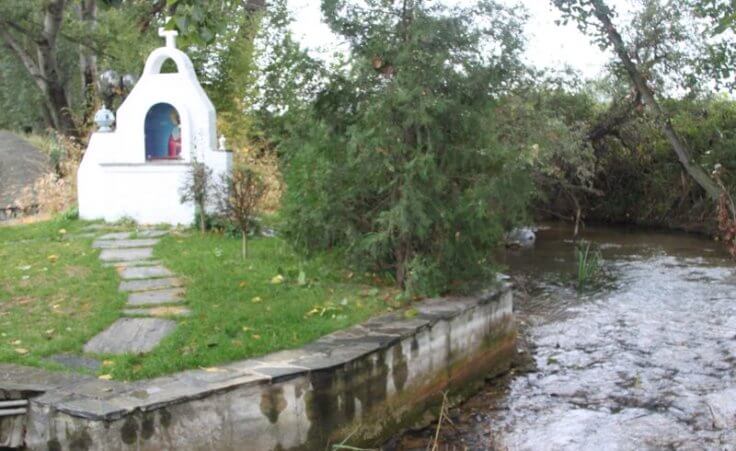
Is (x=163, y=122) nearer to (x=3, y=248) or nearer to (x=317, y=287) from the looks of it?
(x=3, y=248)

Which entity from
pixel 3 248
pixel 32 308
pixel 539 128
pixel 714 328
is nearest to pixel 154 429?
pixel 32 308

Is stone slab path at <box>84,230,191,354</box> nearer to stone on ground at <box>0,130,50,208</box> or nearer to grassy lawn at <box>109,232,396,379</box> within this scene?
grassy lawn at <box>109,232,396,379</box>

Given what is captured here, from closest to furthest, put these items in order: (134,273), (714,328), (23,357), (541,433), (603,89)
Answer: (23,357) < (541,433) < (134,273) < (714,328) < (603,89)

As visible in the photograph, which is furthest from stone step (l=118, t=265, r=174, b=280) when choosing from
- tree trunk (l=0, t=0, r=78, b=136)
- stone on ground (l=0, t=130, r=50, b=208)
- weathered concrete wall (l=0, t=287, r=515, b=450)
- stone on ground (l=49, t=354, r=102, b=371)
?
tree trunk (l=0, t=0, r=78, b=136)

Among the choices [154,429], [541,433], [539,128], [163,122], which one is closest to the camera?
[154,429]

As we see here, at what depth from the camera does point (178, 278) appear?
7.63 meters

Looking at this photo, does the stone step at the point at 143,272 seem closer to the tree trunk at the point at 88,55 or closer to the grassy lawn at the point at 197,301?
the grassy lawn at the point at 197,301

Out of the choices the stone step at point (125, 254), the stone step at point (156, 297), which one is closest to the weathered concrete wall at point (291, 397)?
the stone step at point (156, 297)

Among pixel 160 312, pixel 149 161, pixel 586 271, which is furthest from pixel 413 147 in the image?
pixel 586 271

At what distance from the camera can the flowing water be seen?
590cm

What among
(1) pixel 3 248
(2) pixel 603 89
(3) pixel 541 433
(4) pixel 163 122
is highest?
(2) pixel 603 89

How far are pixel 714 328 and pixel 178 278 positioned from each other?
6523 millimetres

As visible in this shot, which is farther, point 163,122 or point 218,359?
point 163,122

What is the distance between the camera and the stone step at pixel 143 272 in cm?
772
